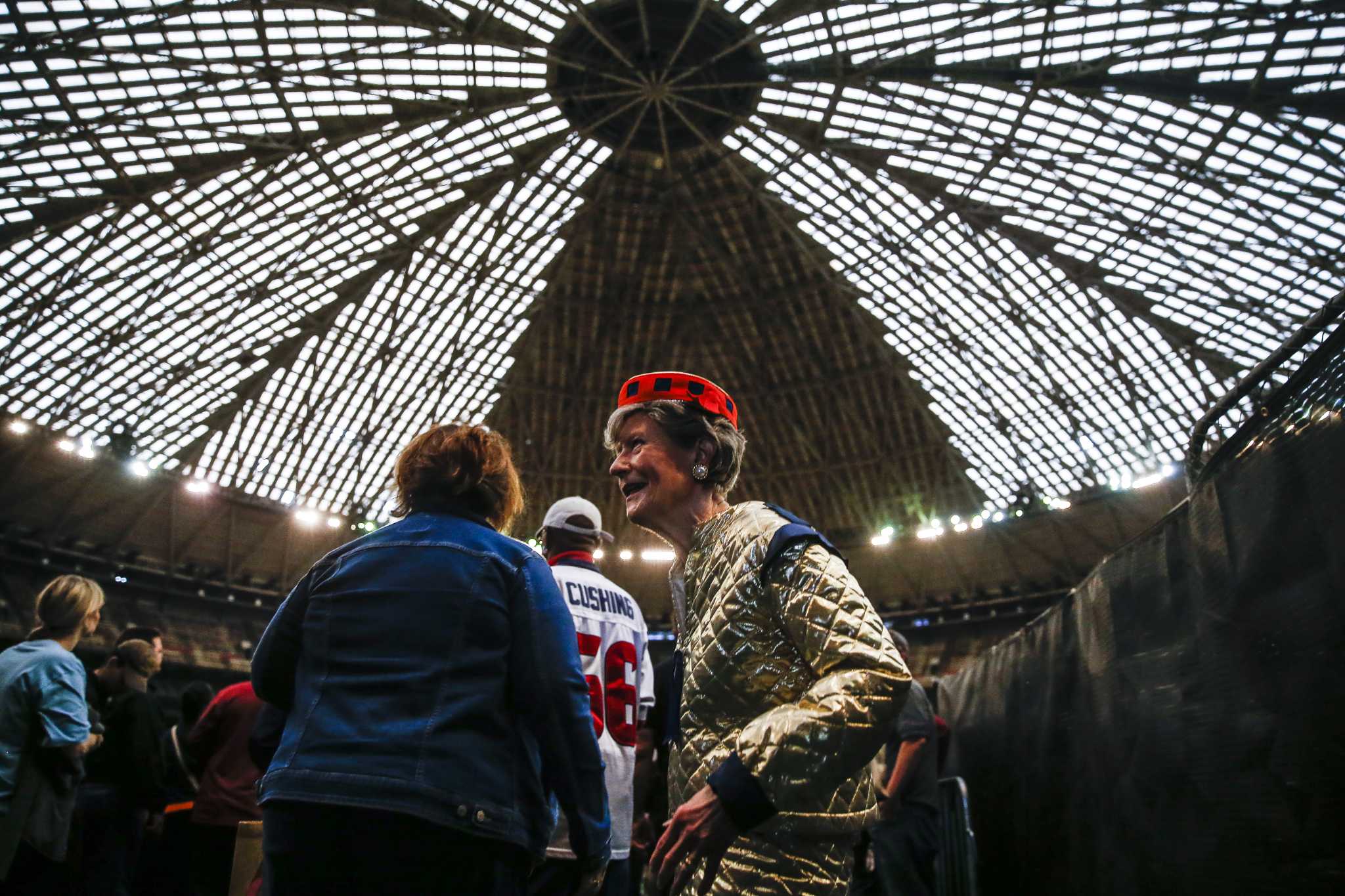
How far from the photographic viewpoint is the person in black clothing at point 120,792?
651 centimetres

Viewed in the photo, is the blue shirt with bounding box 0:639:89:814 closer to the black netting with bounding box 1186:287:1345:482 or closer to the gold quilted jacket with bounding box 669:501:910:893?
the gold quilted jacket with bounding box 669:501:910:893

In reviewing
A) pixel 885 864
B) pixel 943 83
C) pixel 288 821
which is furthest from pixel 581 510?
pixel 943 83

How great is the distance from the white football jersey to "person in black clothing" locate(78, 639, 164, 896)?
387cm

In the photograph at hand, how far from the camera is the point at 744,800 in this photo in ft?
6.39

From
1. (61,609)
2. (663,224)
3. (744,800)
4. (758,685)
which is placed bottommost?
(744,800)

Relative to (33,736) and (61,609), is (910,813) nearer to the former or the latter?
(33,736)

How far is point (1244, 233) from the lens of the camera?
880 inches

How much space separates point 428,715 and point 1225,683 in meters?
2.53

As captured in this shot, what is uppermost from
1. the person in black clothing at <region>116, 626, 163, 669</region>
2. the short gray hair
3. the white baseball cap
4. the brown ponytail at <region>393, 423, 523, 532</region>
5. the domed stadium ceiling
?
the domed stadium ceiling

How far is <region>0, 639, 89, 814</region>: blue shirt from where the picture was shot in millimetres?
4688

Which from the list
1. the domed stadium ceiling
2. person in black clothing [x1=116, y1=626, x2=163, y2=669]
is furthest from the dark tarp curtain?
the domed stadium ceiling

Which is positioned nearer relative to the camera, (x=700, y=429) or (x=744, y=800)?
(x=744, y=800)

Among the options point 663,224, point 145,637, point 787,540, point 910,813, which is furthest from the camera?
point 663,224

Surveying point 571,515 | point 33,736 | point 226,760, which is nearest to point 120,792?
point 226,760
